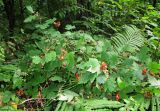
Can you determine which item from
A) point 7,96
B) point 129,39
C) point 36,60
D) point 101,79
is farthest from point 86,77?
point 129,39

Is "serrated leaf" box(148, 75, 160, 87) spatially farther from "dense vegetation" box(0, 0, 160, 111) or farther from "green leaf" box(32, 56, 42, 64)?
"green leaf" box(32, 56, 42, 64)

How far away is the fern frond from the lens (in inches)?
146

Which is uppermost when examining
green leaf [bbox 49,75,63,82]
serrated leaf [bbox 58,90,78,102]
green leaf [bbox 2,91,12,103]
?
green leaf [bbox 49,75,63,82]

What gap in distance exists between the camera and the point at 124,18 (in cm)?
470

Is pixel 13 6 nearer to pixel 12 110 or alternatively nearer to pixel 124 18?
pixel 124 18

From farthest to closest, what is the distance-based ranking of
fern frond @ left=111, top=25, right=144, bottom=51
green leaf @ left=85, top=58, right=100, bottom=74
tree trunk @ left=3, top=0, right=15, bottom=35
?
tree trunk @ left=3, top=0, right=15, bottom=35, fern frond @ left=111, top=25, right=144, bottom=51, green leaf @ left=85, top=58, right=100, bottom=74

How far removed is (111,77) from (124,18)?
218 cm

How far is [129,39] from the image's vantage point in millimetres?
3879

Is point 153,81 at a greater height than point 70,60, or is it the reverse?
point 70,60

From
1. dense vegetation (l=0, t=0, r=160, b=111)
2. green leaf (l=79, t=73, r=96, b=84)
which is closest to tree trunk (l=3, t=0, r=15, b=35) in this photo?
dense vegetation (l=0, t=0, r=160, b=111)

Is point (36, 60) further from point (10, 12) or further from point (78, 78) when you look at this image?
point (10, 12)

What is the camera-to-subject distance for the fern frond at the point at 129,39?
3709 millimetres

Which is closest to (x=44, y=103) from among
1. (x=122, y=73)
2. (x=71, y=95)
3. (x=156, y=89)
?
(x=71, y=95)

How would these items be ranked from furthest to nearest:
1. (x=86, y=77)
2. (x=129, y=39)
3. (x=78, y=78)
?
(x=129, y=39) → (x=78, y=78) → (x=86, y=77)
